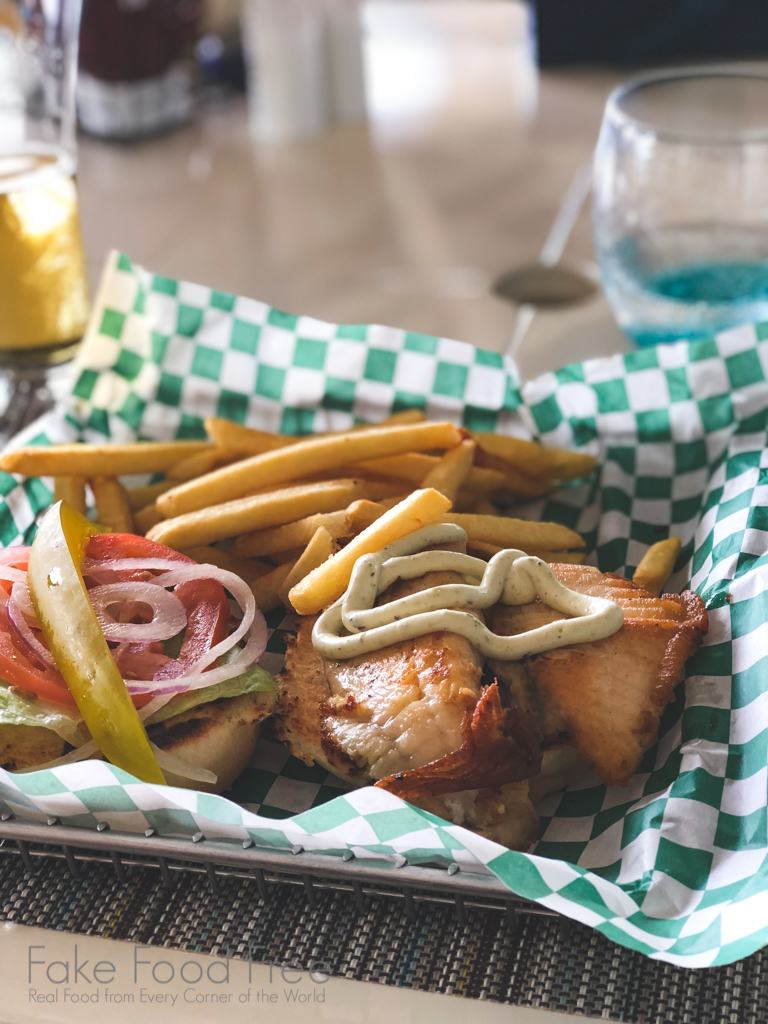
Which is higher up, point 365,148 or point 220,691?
point 220,691

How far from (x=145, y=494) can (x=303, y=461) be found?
395 millimetres

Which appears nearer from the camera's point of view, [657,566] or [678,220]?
[657,566]

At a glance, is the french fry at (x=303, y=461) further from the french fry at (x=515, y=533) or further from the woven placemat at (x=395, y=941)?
the woven placemat at (x=395, y=941)

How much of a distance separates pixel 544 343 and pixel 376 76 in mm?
3394

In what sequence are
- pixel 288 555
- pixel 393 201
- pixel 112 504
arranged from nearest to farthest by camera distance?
pixel 288 555 < pixel 112 504 < pixel 393 201

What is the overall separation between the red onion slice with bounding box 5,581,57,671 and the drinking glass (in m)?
1.69

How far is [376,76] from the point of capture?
571cm

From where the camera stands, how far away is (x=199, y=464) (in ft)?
7.18

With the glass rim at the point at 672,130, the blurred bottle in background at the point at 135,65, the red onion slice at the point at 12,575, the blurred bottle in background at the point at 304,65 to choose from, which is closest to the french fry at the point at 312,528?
the red onion slice at the point at 12,575

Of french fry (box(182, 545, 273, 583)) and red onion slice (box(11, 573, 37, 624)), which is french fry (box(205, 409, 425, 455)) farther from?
red onion slice (box(11, 573, 37, 624))

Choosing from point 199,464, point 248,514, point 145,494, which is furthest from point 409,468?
point 145,494

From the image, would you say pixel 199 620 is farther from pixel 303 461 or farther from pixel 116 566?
pixel 303 461

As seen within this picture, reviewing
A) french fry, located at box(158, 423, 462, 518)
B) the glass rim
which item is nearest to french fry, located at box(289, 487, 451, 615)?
french fry, located at box(158, 423, 462, 518)

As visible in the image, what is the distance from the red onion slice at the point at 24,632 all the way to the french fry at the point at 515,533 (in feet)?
2.28
